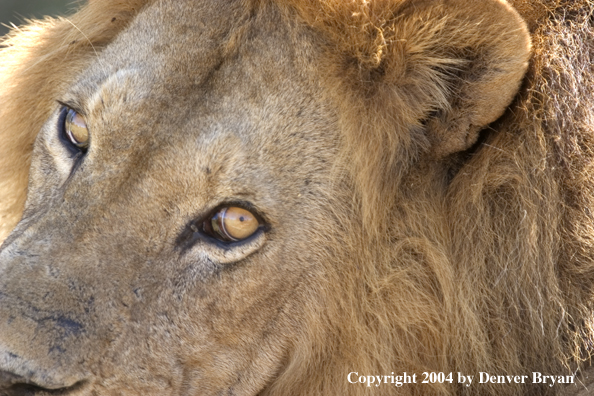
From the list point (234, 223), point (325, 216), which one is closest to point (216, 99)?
point (234, 223)

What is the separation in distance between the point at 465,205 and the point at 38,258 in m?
1.41

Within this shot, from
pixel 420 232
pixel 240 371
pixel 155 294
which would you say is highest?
pixel 420 232

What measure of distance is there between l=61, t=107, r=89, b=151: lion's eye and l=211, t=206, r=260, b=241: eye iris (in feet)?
1.96

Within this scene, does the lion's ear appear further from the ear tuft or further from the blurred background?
the blurred background

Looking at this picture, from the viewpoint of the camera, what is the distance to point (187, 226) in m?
2.34

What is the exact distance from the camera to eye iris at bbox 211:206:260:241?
2334 mm

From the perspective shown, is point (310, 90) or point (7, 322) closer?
point (7, 322)

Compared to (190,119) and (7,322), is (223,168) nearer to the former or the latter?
(190,119)

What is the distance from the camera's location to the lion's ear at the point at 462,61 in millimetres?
2127

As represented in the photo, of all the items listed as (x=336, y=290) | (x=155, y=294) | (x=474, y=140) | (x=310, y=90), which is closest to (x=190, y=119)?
(x=310, y=90)

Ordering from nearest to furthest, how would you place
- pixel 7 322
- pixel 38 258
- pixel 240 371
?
pixel 7 322 < pixel 38 258 < pixel 240 371

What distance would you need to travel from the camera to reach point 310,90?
7.84 ft

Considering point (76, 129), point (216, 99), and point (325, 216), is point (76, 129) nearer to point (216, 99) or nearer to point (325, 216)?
point (216, 99)

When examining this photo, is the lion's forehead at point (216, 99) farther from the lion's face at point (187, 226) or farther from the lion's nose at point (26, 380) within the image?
the lion's nose at point (26, 380)
